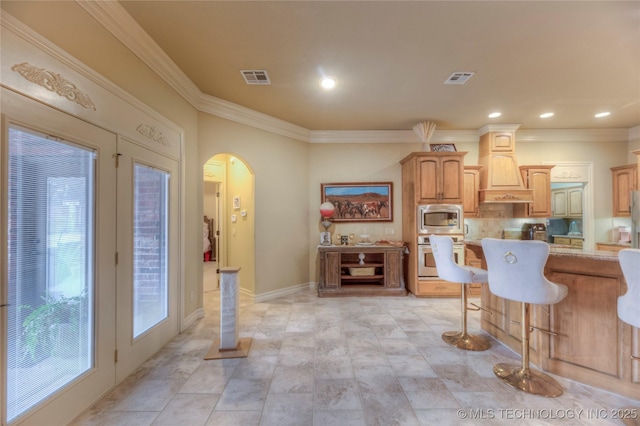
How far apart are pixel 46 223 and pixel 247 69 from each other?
2.32m

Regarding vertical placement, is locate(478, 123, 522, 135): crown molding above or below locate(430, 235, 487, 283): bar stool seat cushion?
above

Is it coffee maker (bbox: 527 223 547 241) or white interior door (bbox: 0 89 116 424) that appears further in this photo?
coffee maker (bbox: 527 223 547 241)

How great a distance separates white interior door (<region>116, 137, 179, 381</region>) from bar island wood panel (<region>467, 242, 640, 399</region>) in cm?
357

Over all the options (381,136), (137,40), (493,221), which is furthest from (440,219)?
(137,40)

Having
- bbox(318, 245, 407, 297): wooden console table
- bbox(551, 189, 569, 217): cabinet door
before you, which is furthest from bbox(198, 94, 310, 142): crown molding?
bbox(551, 189, 569, 217): cabinet door

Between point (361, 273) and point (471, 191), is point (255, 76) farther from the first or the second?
point (471, 191)

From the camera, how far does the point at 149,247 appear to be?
261 centimetres

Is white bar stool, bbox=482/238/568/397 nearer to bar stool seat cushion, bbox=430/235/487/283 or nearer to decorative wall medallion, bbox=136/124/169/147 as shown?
bar stool seat cushion, bbox=430/235/487/283

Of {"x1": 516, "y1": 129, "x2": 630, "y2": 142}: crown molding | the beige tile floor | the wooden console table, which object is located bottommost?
the beige tile floor

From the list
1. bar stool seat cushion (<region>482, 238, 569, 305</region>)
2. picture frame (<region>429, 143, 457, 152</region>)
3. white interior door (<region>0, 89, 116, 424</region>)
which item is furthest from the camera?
picture frame (<region>429, 143, 457, 152</region>)

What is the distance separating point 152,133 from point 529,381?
399cm

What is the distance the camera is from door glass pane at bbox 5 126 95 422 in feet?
4.80

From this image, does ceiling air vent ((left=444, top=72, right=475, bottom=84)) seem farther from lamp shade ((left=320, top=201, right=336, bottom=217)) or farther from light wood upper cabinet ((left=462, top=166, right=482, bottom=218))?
lamp shade ((left=320, top=201, right=336, bottom=217))

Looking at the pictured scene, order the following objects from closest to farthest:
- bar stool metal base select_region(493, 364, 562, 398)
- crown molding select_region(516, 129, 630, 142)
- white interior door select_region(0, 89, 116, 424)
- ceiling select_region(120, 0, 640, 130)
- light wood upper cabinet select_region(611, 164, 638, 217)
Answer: white interior door select_region(0, 89, 116, 424), bar stool metal base select_region(493, 364, 562, 398), ceiling select_region(120, 0, 640, 130), light wood upper cabinet select_region(611, 164, 638, 217), crown molding select_region(516, 129, 630, 142)
